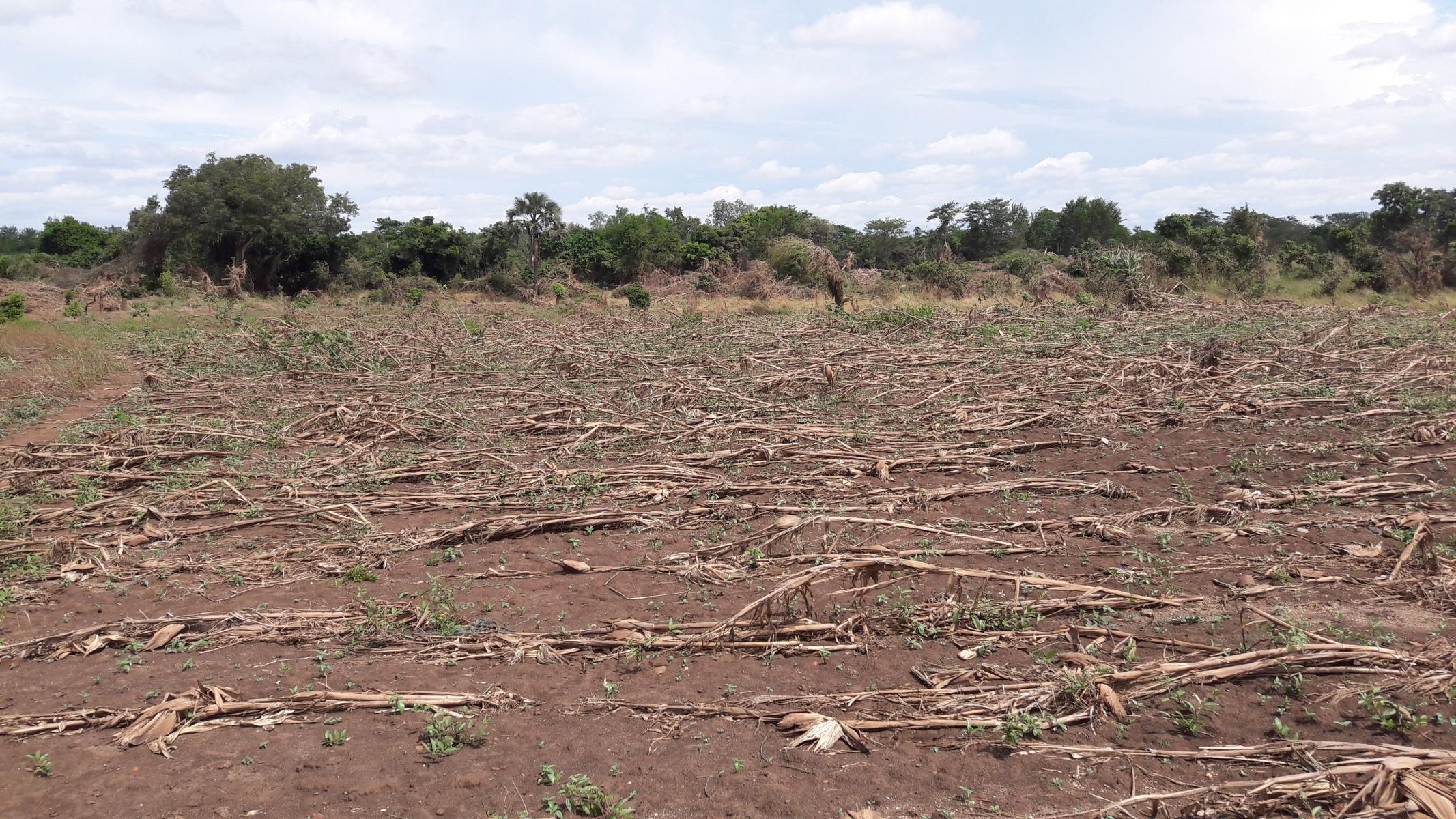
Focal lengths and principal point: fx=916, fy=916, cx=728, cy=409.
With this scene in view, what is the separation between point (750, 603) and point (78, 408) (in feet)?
29.3

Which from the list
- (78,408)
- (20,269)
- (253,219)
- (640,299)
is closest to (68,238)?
(20,269)

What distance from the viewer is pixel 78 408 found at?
955 cm

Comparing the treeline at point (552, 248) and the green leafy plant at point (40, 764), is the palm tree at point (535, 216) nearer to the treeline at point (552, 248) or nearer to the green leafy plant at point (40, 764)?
the treeline at point (552, 248)

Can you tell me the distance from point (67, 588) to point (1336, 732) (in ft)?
17.4

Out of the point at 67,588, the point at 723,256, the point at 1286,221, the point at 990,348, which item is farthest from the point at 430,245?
the point at 1286,221

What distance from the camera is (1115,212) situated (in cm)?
4147

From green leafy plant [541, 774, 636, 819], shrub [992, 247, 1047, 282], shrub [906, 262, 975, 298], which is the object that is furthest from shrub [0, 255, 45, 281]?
green leafy plant [541, 774, 636, 819]

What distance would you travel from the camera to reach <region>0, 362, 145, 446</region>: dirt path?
796cm

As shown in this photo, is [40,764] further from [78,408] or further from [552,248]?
[552,248]

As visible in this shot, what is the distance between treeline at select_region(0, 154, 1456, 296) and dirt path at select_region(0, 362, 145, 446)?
1331 cm

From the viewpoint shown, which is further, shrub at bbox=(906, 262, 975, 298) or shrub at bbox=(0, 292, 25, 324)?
shrub at bbox=(906, 262, 975, 298)

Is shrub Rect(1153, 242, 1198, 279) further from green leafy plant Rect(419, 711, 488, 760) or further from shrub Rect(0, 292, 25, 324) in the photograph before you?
shrub Rect(0, 292, 25, 324)

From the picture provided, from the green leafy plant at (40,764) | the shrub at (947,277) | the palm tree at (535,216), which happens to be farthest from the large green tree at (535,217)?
the green leafy plant at (40,764)

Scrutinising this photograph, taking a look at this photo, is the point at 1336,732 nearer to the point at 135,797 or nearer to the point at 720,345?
the point at 135,797
